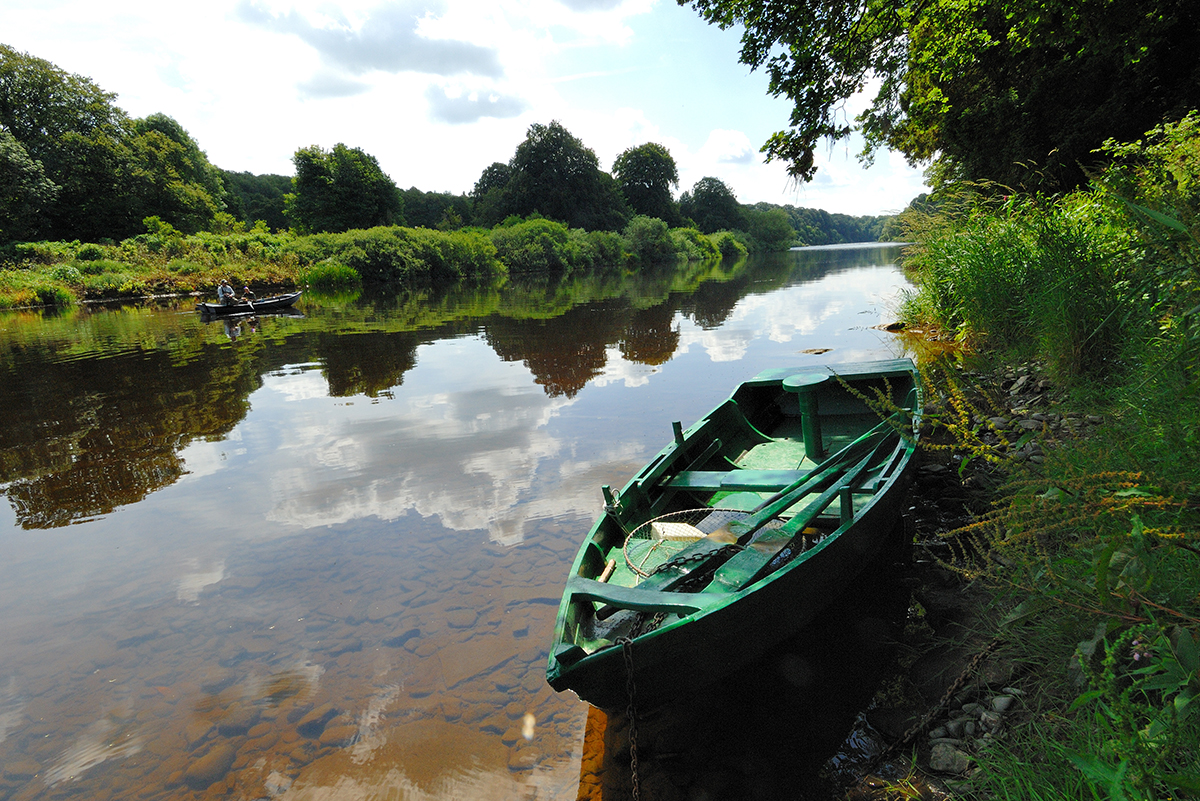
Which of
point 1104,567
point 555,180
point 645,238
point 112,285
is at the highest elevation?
point 555,180

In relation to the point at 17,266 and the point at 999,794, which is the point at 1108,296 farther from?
the point at 17,266

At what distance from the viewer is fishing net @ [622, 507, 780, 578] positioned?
12.9 ft

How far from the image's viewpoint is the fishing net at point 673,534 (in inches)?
154

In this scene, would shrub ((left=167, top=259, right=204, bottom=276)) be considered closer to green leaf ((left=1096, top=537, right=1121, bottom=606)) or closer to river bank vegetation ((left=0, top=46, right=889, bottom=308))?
river bank vegetation ((left=0, top=46, right=889, bottom=308))

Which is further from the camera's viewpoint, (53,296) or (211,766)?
(53,296)

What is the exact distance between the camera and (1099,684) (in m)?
1.53

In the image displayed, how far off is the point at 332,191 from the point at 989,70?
50799 millimetres

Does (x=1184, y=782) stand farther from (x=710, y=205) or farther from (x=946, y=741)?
(x=710, y=205)

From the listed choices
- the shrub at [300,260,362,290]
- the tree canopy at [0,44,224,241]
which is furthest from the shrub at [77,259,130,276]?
the tree canopy at [0,44,224,241]

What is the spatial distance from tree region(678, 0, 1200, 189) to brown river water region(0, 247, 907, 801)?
201 inches

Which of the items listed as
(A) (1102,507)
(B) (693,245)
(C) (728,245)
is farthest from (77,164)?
(C) (728,245)

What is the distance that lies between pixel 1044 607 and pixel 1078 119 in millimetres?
15630

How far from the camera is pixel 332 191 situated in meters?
51.8

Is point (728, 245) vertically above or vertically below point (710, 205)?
below
